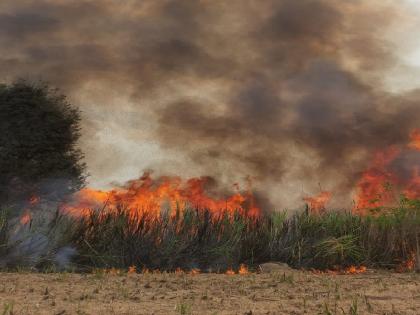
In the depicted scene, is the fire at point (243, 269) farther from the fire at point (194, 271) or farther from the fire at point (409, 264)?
the fire at point (409, 264)

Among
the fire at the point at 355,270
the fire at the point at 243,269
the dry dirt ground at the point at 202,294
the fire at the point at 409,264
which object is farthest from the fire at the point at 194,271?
the fire at the point at 409,264

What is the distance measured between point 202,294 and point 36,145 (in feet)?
51.0

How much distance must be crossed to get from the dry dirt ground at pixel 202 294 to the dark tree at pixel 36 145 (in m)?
11.5

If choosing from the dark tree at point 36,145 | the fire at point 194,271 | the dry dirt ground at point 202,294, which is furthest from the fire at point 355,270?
the dark tree at point 36,145

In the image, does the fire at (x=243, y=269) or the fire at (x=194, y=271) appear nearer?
the fire at (x=194, y=271)

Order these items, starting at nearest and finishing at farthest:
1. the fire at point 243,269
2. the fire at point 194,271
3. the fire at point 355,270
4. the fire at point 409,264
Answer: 1. the fire at point 194,271
2. the fire at point 243,269
3. the fire at point 355,270
4. the fire at point 409,264

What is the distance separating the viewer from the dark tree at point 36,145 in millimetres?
23336

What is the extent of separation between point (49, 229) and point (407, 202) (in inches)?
457

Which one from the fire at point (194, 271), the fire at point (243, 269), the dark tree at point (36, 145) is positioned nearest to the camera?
the fire at point (194, 271)

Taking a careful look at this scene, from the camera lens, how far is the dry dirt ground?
28.2ft

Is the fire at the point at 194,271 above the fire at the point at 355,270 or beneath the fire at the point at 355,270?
beneath

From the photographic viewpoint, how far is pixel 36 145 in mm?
23953

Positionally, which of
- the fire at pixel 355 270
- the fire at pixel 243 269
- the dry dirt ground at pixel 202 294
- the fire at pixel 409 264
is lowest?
the dry dirt ground at pixel 202 294

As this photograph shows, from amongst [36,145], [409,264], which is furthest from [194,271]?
[36,145]
